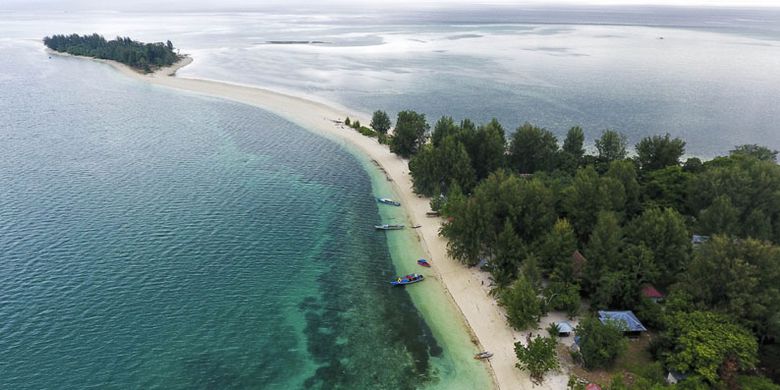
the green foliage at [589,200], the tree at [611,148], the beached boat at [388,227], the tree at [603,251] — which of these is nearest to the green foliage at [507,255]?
the tree at [603,251]

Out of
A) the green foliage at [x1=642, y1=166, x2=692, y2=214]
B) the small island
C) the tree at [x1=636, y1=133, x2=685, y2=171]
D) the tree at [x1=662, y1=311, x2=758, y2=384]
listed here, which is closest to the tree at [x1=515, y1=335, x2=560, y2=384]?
the tree at [x1=662, y1=311, x2=758, y2=384]

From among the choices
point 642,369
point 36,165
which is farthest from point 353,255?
point 36,165

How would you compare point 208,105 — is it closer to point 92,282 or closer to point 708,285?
point 92,282

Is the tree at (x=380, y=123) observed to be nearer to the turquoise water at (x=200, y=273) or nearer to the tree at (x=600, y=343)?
the turquoise water at (x=200, y=273)

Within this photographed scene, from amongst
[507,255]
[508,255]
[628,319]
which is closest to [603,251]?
[628,319]

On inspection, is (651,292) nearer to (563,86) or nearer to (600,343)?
(600,343)

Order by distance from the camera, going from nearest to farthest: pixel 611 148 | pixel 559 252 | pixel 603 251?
pixel 603 251 < pixel 559 252 < pixel 611 148
